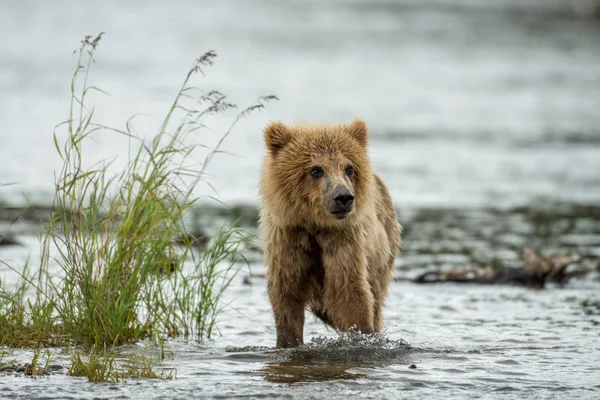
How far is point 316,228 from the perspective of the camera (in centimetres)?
632

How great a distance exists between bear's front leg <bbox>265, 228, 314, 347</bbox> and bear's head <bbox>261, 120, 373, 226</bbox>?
16cm

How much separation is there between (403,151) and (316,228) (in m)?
12.9

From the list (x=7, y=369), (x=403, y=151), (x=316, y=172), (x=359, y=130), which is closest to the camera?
(x=7, y=369)

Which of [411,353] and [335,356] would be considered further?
[411,353]

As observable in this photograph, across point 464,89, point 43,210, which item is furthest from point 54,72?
point 43,210

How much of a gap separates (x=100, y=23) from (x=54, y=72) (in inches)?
713

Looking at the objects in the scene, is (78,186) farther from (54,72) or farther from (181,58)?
(181,58)

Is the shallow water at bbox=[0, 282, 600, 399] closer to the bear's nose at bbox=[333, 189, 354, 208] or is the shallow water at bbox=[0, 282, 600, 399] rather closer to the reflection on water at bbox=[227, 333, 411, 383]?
the reflection on water at bbox=[227, 333, 411, 383]

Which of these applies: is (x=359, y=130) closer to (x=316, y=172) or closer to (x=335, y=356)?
(x=316, y=172)

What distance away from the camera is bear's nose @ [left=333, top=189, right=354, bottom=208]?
5.95 meters

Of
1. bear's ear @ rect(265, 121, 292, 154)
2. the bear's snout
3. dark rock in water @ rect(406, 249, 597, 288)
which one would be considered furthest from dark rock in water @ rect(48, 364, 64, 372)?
dark rock in water @ rect(406, 249, 597, 288)

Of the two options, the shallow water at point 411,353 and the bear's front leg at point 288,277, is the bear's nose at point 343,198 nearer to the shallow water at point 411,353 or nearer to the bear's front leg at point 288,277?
the bear's front leg at point 288,277

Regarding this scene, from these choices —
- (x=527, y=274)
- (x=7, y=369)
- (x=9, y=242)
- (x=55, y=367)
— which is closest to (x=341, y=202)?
(x=55, y=367)

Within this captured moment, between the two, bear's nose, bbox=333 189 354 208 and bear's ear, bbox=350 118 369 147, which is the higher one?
bear's ear, bbox=350 118 369 147
